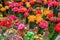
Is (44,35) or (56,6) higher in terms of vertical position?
(56,6)

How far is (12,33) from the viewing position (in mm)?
1447

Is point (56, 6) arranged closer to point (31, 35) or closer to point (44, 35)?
point (44, 35)

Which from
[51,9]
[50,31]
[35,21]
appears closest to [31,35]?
[50,31]

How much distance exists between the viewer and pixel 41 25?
1515 mm

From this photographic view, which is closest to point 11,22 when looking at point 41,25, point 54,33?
point 41,25

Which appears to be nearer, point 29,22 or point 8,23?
point 8,23

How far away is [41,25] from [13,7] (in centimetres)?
54

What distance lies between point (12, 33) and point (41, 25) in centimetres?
22

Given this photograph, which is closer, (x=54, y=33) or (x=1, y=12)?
(x=54, y=33)

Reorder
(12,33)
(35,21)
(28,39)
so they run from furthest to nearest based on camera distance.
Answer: (35,21) < (12,33) < (28,39)

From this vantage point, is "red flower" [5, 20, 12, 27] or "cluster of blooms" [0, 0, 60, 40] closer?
"cluster of blooms" [0, 0, 60, 40]

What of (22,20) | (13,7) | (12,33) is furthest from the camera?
(13,7)

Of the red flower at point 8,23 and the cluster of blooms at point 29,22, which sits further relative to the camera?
the red flower at point 8,23

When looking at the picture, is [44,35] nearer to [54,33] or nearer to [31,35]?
[54,33]
